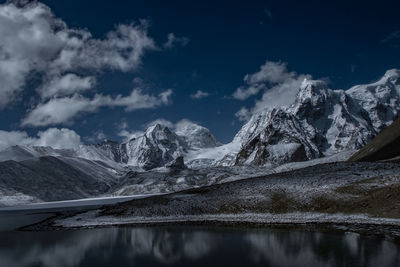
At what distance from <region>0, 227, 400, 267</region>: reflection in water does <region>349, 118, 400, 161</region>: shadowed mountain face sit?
87.0 metres

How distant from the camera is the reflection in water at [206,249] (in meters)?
30.4

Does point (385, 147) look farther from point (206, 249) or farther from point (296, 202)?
point (206, 249)

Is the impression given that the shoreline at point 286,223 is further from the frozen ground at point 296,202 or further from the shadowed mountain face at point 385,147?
the shadowed mountain face at point 385,147

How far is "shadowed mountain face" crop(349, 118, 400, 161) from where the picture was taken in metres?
113

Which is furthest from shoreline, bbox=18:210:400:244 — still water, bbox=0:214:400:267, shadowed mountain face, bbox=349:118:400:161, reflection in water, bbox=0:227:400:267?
shadowed mountain face, bbox=349:118:400:161

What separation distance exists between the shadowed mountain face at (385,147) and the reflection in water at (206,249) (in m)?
87.0

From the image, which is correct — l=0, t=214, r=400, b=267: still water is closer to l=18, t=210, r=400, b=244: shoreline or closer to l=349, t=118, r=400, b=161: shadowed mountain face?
l=18, t=210, r=400, b=244: shoreline

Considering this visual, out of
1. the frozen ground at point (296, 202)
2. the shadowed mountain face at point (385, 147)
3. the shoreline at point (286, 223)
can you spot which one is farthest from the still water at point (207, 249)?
the shadowed mountain face at point (385, 147)

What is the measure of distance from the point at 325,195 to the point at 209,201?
26.1m

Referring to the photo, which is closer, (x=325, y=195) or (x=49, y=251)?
(x=49, y=251)

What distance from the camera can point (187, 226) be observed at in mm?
58406

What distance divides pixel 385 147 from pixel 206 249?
10797 centimetres

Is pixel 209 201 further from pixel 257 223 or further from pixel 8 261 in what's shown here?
pixel 8 261

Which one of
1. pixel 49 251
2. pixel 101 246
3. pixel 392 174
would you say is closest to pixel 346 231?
pixel 392 174
